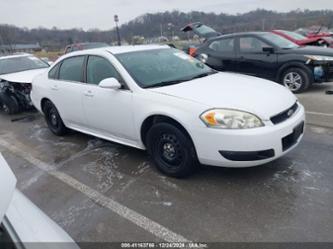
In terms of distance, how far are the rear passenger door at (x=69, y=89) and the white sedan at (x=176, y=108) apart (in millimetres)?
17

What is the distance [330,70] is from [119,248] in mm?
6429

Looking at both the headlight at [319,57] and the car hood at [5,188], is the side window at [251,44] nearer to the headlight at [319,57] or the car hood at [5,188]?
the headlight at [319,57]

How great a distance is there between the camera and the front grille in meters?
2.95

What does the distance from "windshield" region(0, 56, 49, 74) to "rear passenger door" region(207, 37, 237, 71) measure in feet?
16.5

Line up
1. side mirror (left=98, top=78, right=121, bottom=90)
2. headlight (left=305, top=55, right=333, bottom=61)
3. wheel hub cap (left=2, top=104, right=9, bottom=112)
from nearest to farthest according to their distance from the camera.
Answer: side mirror (left=98, top=78, right=121, bottom=90), headlight (left=305, top=55, right=333, bottom=61), wheel hub cap (left=2, top=104, right=9, bottom=112)

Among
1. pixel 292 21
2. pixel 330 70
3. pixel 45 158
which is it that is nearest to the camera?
pixel 45 158

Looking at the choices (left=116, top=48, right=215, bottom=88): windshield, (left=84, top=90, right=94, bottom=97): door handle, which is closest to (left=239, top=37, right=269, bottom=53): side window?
(left=116, top=48, right=215, bottom=88): windshield

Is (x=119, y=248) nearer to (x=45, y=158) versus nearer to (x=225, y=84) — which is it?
(x=225, y=84)

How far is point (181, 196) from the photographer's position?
3029 millimetres

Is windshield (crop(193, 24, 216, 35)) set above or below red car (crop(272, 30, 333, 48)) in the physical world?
above

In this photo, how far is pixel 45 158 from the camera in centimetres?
446

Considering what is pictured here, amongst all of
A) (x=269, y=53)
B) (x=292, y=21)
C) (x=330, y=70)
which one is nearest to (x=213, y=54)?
(x=269, y=53)

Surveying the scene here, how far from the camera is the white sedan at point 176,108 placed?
2.85m

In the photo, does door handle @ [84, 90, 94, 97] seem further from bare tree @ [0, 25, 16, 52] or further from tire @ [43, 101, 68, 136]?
bare tree @ [0, 25, 16, 52]
